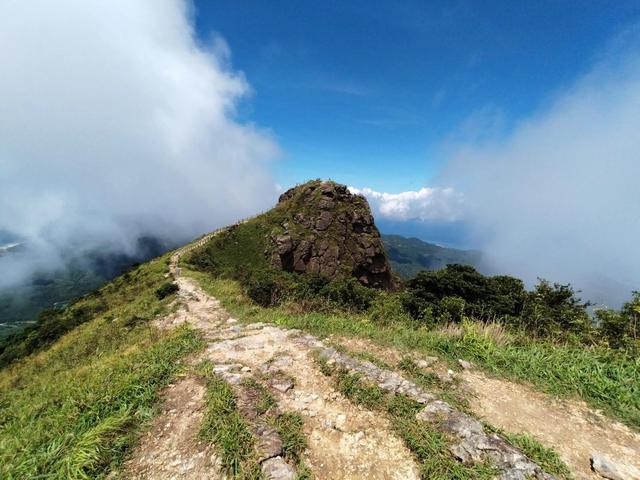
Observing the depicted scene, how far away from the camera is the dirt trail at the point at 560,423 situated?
500 cm

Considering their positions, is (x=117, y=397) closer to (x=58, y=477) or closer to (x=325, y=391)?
(x=58, y=477)

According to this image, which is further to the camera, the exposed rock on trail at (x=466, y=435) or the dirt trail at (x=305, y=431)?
the dirt trail at (x=305, y=431)

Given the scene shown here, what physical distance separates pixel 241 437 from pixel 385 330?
623cm

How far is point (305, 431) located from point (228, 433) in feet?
4.64

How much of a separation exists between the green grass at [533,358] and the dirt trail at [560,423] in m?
0.39

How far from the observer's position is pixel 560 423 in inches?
227

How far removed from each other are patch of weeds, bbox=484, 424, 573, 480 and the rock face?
55.0 m

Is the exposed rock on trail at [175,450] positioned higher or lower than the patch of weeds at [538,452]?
higher

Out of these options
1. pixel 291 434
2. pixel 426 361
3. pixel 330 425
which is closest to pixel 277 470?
pixel 291 434

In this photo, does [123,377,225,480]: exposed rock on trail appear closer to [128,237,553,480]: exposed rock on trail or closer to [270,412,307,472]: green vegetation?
[128,237,553,480]: exposed rock on trail

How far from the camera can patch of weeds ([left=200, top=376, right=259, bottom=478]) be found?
471 centimetres

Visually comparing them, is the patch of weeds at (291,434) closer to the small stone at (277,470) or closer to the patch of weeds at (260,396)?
the small stone at (277,470)

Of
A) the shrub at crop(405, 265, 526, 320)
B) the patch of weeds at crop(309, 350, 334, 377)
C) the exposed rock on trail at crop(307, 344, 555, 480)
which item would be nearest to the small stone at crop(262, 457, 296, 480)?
Result: the exposed rock on trail at crop(307, 344, 555, 480)

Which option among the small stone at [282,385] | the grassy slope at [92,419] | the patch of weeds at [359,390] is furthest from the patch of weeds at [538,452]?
the grassy slope at [92,419]
